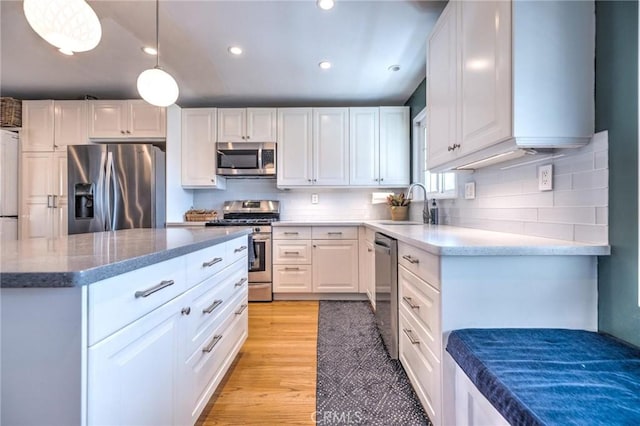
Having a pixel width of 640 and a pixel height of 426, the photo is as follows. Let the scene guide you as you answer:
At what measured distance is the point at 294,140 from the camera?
3518mm

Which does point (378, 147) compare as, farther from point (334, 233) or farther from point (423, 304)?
point (423, 304)

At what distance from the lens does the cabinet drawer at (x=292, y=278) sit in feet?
10.6

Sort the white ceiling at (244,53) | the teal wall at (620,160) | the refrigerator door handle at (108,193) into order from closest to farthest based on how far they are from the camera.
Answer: the teal wall at (620,160) → the white ceiling at (244,53) → the refrigerator door handle at (108,193)

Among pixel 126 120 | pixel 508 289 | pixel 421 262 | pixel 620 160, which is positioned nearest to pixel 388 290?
pixel 421 262

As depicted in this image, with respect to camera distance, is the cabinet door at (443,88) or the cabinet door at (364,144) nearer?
the cabinet door at (443,88)

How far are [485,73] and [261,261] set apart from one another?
2640 millimetres

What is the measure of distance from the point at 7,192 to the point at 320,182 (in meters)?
3.46

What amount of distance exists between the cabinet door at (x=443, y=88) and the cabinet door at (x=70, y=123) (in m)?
3.68

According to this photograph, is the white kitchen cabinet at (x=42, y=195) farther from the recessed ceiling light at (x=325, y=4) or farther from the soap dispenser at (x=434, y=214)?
the soap dispenser at (x=434, y=214)

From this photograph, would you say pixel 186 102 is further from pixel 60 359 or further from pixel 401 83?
pixel 60 359

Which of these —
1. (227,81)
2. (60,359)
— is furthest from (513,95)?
(227,81)

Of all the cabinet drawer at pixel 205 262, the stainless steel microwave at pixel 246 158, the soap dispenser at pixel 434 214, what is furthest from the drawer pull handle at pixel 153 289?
the stainless steel microwave at pixel 246 158

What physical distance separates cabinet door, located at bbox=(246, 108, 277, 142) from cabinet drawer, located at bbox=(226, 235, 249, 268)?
6.02ft

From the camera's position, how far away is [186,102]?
3670 mm
